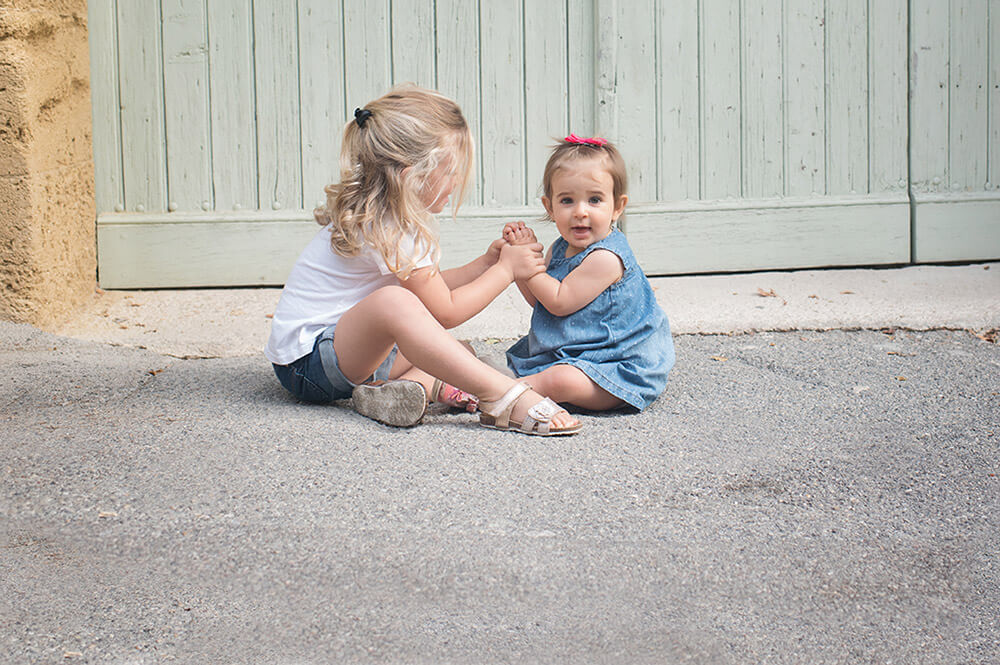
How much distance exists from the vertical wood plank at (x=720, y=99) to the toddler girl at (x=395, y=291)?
1762 mm

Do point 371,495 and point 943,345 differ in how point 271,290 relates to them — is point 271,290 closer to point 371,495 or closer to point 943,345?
point 371,495

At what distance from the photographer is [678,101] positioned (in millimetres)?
4344

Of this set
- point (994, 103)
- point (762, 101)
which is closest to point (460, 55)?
point (762, 101)

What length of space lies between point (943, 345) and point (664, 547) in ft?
6.53

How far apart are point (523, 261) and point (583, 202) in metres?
0.22

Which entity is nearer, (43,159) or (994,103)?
(43,159)

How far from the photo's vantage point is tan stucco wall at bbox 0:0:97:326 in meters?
3.56

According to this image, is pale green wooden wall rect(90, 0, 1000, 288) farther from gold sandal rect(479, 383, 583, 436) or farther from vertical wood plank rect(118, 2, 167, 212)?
gold sandal rect(479, 383, 583, 436)

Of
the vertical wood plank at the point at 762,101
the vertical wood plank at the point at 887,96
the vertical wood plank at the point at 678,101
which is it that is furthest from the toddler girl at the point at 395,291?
the vertical wood plank at the point at 887,96

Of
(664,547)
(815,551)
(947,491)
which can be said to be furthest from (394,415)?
(947,491)

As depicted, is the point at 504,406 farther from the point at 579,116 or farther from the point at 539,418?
the point at 579,116

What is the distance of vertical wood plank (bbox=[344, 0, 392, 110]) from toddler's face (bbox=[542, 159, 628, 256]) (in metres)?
1.58

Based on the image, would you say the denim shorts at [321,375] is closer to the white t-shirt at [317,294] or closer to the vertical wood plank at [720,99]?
the white t-shirt at [317,294]

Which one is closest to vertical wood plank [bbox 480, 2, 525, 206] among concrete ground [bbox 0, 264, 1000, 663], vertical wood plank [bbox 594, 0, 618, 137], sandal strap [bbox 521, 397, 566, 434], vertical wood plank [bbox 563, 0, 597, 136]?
vertical wood plank [bbox 563, 0, 597, 136]
